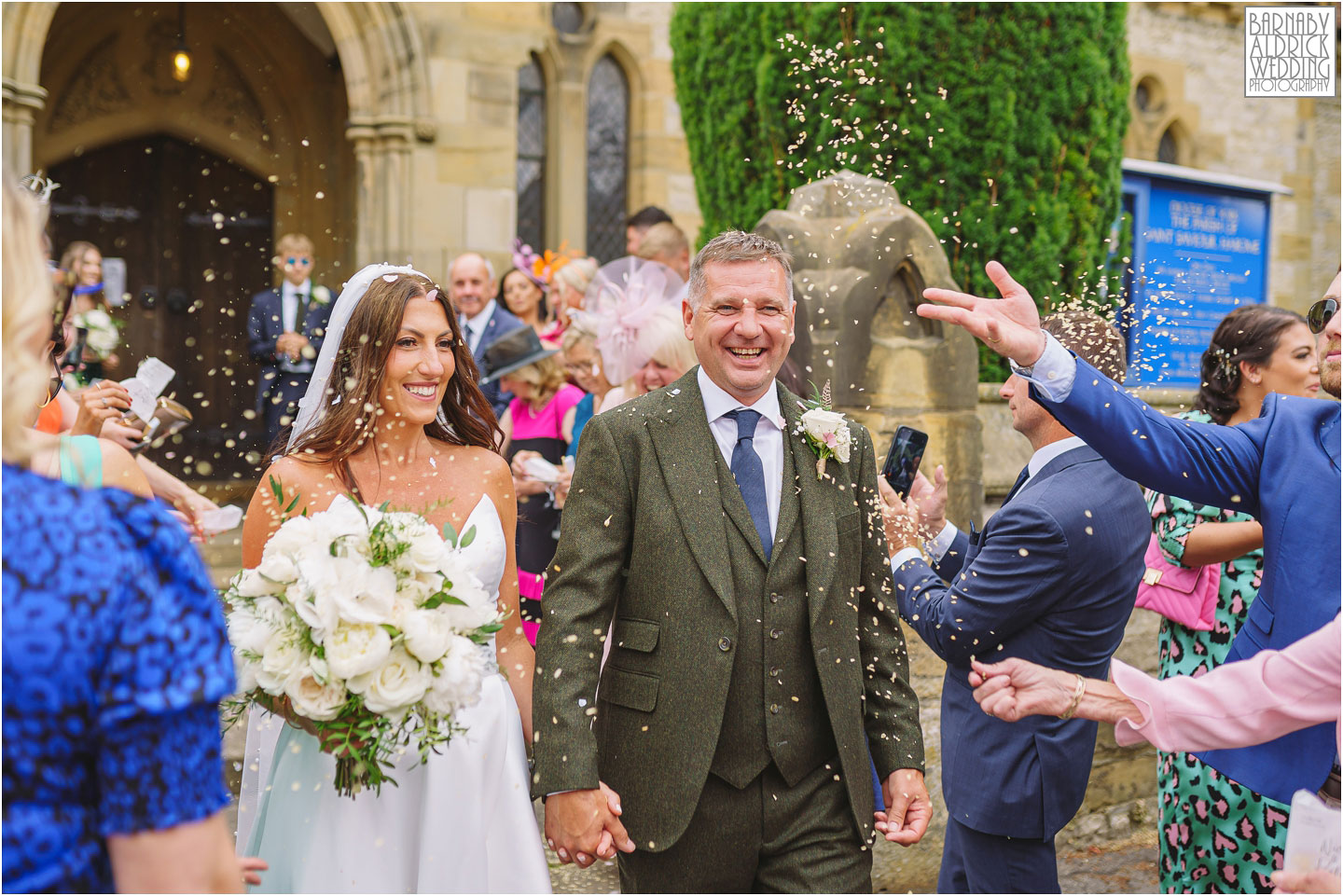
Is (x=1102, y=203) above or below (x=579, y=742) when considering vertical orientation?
above

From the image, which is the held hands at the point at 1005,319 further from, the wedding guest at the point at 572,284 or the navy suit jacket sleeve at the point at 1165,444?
the wedding guest at the point at 572,284

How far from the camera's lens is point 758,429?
3217 millimetres

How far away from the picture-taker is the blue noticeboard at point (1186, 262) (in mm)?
7551

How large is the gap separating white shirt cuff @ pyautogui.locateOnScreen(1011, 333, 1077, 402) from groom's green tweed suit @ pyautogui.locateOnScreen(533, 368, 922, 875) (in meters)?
0.64

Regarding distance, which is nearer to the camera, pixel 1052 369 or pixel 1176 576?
pixel 1052 369

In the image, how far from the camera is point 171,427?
555cm

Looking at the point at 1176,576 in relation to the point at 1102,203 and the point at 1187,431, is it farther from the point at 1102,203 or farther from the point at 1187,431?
the point at 1102,203

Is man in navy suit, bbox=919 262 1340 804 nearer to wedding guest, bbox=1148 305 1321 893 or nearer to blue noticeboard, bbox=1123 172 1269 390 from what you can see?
wedding guest, bbox=1148 305 1321 893

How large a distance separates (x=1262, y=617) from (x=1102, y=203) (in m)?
4.49

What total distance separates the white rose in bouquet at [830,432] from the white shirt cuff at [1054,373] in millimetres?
550

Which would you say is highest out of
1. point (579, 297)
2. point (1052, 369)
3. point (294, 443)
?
point (579, 297)

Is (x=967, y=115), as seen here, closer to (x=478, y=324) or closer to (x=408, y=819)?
(x=478, y=324)

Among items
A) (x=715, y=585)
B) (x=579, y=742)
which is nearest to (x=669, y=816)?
(x=579, y=742)

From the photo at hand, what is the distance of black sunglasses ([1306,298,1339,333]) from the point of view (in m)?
2.78
